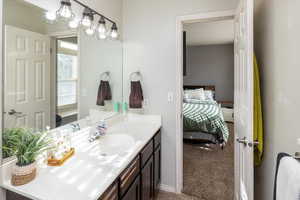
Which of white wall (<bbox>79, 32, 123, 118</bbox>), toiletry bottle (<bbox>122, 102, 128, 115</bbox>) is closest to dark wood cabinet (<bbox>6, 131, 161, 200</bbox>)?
toiletry bottle (<bbox>122, 102, 128, 115</bbox>)

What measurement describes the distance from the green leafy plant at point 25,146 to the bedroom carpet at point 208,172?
1831 mm

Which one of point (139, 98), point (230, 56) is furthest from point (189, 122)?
point (230, 56)

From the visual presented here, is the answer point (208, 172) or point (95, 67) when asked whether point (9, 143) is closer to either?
point (95, 67)

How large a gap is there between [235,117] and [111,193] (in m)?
1.51

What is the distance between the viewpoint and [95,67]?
6.46 ft

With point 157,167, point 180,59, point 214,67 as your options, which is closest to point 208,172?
point 157,167

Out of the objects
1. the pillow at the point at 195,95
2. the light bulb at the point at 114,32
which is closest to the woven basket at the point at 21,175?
the light bulb at the point at 114,32

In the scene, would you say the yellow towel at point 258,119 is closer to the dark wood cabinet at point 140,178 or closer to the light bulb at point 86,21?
the dark wood cabinet at point 140,178

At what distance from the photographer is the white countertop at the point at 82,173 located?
89 cm

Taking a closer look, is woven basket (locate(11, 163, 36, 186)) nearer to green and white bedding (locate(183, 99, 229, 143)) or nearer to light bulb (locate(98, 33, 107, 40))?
light bulb (locate(98, 33, 107, 40))

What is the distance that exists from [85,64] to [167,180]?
171 cm

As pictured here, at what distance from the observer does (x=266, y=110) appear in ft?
4.42

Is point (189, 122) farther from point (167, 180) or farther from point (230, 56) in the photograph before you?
point (230, 56)

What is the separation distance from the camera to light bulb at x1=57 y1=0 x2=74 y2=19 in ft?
4.57
